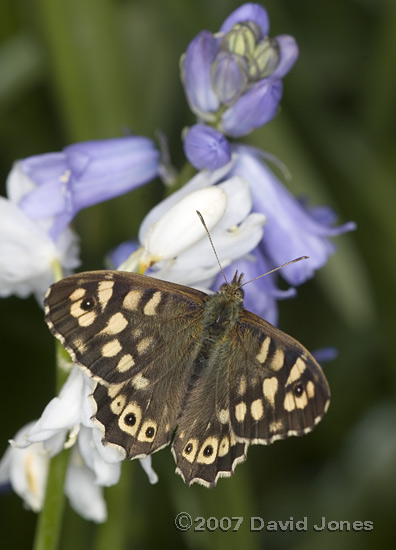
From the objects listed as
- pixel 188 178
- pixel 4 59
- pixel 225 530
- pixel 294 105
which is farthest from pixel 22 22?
pixel 225 530

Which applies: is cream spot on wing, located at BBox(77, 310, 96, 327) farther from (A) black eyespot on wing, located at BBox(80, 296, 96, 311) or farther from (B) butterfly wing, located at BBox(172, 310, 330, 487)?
(B) butterfly wing, located at BBox(172, 310, 330, 487)

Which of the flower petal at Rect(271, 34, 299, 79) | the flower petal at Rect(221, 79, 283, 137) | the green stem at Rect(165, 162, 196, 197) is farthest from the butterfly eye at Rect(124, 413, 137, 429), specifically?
the flower petal at Rect(271, 34, 299, 79)

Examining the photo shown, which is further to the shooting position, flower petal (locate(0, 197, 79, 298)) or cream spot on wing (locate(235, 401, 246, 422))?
flower petal (locate(0, 197, 79, 298))

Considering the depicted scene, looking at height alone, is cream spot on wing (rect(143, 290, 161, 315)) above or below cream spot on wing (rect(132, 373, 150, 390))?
above

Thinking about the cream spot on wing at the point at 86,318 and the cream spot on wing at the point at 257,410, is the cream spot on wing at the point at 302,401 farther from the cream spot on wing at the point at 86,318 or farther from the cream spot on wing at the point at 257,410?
the cream spot on wing at the point at 86,318

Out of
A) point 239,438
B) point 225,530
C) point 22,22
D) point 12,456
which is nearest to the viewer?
point 239,438

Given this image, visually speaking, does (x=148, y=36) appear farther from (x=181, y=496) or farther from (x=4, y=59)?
(x=181, y=496)
